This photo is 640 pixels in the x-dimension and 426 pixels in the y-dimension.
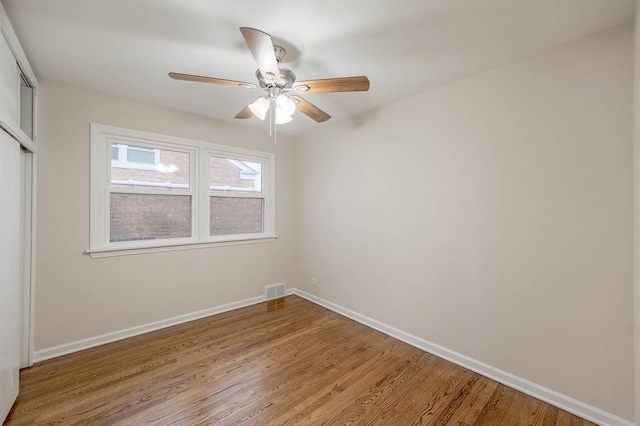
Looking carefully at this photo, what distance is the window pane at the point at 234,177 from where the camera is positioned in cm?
356

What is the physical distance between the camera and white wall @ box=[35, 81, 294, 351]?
245 cm

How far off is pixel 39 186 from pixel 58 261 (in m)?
0.70

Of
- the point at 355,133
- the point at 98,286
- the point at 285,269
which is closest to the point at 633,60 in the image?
the point at 355,133

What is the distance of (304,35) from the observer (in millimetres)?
1811

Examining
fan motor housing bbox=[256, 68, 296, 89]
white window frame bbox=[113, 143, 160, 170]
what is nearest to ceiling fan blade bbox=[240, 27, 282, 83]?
fan motor housing bbox=[256, 68, 296, 89]

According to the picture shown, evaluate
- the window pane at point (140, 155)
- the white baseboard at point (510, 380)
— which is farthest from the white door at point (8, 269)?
the white baseboard at point (510, 380)

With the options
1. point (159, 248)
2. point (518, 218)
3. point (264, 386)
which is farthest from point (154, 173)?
point (518, 218)

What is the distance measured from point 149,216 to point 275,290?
1.95 m

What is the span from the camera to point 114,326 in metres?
2.78

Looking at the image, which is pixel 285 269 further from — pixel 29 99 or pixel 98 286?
pixel 29 99

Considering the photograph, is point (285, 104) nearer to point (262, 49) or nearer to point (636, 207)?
point (262, 49)

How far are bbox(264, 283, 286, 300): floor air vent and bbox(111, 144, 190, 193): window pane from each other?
5.84 feet

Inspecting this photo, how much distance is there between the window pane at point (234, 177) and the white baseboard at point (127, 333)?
152 cm

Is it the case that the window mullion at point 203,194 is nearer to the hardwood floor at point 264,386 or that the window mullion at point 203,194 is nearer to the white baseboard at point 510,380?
the hardwood floor at point 264,386
